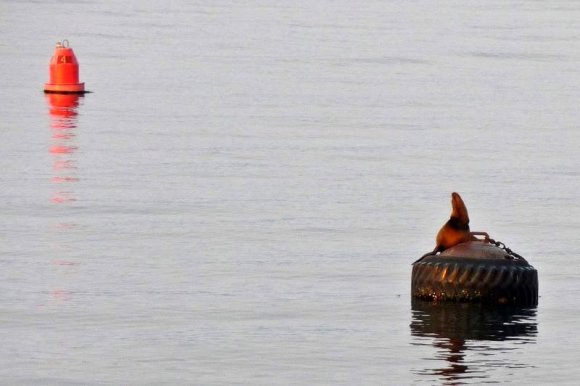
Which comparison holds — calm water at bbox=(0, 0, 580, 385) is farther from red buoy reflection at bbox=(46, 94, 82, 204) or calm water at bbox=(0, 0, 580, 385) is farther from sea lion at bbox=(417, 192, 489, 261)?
sea lion at bbox=(417, 192, 489, 261)

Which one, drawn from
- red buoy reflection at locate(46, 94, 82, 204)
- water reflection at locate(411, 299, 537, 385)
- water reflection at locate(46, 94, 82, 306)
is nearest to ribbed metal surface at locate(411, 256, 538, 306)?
water reflection at locate(411, 299, 537, 385)

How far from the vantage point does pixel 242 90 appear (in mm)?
43375

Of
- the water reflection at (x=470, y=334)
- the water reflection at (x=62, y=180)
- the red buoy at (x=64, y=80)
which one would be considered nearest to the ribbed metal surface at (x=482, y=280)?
the water reflection at (x=470, y=334)

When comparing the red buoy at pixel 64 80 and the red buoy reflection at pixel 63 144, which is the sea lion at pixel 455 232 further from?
the red buoy at pixel 64 80

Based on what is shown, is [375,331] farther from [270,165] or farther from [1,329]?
[270,165]

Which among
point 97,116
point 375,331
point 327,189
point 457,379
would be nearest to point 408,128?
point 97,116

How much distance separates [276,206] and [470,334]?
8830mm

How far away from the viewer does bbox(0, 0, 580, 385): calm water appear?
16.7 meters

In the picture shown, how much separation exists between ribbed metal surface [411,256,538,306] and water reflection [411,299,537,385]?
96 millimetres

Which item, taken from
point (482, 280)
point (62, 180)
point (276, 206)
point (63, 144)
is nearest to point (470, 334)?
point (482, 280)

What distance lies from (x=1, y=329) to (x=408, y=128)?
19.8 meters

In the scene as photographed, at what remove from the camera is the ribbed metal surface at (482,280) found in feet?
62.6

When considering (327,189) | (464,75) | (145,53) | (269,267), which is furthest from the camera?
(145,53)

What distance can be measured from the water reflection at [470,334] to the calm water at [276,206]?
0.13ft
